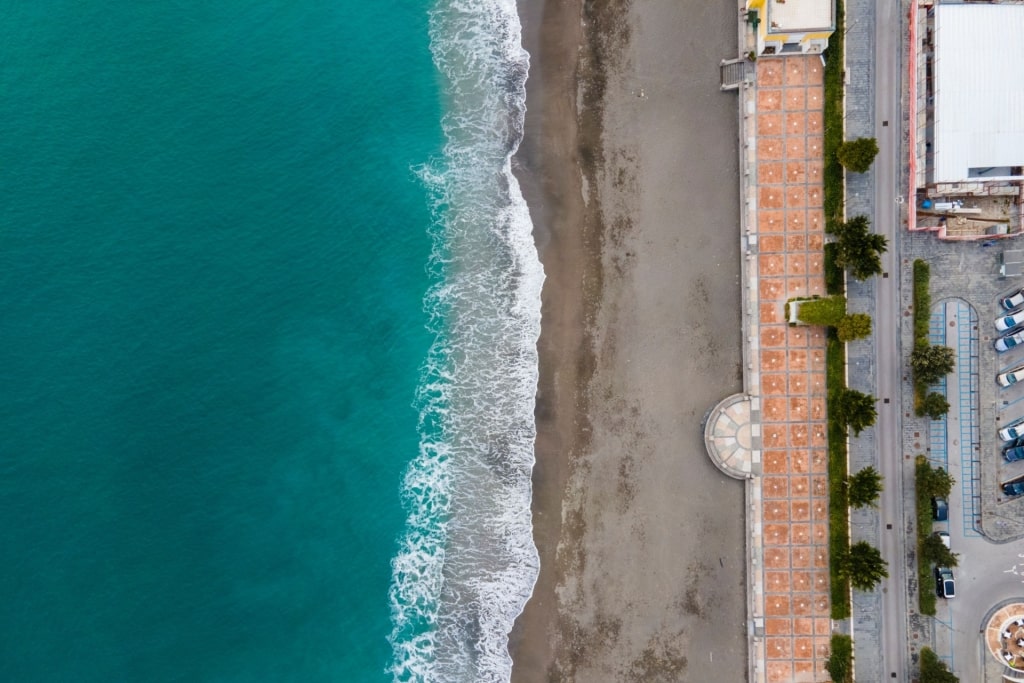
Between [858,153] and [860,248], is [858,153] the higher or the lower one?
the higher one

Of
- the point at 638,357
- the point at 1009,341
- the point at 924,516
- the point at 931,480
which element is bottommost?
the point at 924,516

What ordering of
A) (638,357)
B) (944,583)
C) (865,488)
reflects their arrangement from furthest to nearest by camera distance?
1. (638,357)
2. (944,583)
3. (865,488)

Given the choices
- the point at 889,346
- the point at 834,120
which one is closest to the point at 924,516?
the point at 889,346

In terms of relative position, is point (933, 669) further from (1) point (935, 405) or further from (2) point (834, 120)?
(2) point (834, 120)

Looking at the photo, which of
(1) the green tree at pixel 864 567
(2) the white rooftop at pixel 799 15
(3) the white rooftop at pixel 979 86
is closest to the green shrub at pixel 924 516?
(1) the green tree at pixel 864 567

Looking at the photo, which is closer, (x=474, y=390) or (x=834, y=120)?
(x=834, y=120)

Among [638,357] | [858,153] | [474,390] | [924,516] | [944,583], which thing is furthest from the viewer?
[474,390]

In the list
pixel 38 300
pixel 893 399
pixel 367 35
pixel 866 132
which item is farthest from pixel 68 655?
pixel 866 132

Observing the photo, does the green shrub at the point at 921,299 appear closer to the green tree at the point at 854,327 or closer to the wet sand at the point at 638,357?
the green tree at the point at 854,327
